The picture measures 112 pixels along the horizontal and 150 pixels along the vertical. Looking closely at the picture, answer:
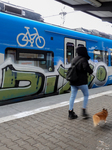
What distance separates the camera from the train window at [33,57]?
4.54 m

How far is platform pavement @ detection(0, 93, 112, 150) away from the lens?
8.22 feet

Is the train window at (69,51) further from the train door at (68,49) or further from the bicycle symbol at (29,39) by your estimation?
the bicycle symbol at (29,39)

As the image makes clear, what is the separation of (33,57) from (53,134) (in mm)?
2798

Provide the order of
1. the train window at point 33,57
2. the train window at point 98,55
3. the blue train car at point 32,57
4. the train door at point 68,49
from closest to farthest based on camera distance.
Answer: the blue train car at point 32,57, the train window at point 33,57, the train door at point 68,49, the train window at point 98,55

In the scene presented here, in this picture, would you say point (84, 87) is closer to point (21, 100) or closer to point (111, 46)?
point (21, 100)

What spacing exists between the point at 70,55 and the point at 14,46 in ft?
8.59

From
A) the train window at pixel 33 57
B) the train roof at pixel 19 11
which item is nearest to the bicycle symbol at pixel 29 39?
the train window at pixel 33 57

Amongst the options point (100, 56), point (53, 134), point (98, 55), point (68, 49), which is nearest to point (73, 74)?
point (53, 134)

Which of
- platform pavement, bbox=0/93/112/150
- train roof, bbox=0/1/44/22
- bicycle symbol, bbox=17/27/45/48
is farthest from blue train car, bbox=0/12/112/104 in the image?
platform pavement, bbox=0/93/112/150

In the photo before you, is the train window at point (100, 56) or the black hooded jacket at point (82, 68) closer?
the black hooded jacket at point (82, 68)

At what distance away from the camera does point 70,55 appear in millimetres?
6375

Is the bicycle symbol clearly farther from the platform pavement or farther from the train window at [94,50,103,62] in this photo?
the train window at [94,50,103,62]

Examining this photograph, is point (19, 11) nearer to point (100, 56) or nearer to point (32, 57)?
point (32, 57)

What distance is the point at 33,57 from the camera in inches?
197
